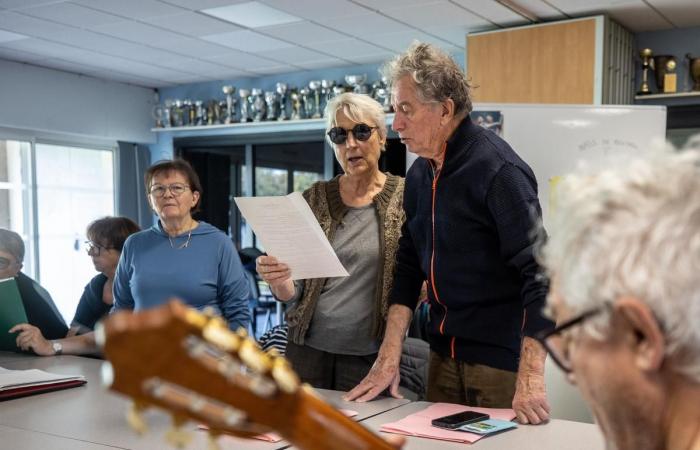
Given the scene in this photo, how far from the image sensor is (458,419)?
5.46ft

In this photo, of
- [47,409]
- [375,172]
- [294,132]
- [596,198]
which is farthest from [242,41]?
[596,198]

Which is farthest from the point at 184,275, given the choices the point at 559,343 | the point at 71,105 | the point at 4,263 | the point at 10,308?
the point at 71,105

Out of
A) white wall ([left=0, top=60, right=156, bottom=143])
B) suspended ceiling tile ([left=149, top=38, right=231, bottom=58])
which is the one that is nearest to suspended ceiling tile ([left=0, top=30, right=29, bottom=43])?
white wall ([left=0, top=60, right=156, bottom=143])

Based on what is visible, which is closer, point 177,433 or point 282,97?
point 177,433

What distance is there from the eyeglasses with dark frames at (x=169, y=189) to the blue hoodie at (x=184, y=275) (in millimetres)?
145

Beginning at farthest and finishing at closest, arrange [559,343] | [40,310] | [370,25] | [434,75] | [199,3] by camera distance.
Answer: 1. [370,25]
2. [199,3]
3. [40,310]
4. [434,75]
5. [559,343]

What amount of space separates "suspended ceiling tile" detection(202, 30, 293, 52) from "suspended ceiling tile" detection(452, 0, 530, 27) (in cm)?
171

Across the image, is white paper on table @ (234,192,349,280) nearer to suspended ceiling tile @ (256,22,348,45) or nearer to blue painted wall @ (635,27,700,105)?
suspended ceiling tile @ (256,22,348,45)

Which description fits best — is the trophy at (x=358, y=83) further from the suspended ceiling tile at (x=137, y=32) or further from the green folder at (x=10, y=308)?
the green folder at (x=10, y=308)

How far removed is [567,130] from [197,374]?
13.6 ft

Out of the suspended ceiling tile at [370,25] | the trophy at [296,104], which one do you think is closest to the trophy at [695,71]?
the suspended ceiling tile at [370,25]

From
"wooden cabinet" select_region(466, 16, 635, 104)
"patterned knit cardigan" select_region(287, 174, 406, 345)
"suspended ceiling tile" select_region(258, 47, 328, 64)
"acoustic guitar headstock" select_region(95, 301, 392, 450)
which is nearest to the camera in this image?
"acoustic guitar headstock" select_region(95, 301, 392, 450)

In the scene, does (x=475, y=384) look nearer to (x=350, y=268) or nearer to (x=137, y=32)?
(x=350, y=268)

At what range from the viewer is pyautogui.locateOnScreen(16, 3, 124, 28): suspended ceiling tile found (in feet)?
16.5
